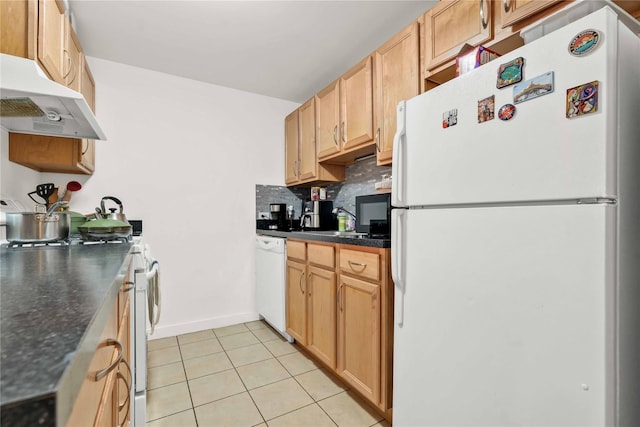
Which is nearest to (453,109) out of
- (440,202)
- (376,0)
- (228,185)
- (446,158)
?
(446,158)

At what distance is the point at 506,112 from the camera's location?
0.91m

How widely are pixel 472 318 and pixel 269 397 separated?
4.26ft

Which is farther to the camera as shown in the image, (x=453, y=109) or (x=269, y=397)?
(x=269, y=397)

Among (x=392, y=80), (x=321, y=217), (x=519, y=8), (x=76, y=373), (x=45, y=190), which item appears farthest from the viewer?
(x=321, y=217)

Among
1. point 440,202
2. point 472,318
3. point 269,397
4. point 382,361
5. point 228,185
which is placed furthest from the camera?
point 228,185

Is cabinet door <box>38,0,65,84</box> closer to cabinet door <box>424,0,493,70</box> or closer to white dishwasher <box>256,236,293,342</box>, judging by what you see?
white dishwasher <box>256,236,293,342</box>

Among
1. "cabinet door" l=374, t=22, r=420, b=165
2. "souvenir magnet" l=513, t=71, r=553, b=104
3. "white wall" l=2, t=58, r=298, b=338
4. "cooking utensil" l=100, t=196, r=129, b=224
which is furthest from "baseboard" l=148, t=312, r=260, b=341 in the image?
"souvenir magnet" l=513, t=71, r=553, b=104

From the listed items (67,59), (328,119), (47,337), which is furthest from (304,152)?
(47,337)

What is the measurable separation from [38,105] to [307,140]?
1.88 m

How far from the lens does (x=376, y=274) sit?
4.91 feet

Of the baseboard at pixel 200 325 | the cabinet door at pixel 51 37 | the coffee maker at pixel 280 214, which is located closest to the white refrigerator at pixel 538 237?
the cabinet door at pixel 51 37

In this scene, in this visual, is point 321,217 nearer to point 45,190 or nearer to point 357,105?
point 357,105

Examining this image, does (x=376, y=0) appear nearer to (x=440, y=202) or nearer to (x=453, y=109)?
(x=453, y=109)

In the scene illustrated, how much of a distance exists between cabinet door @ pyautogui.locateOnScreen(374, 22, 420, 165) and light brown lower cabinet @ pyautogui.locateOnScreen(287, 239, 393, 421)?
718mm
